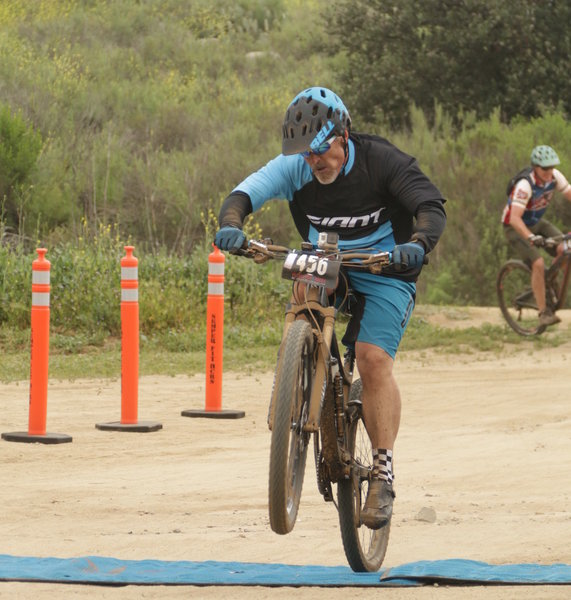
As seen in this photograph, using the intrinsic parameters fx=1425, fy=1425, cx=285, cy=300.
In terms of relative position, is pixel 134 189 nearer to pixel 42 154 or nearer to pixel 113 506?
pixel 42 154

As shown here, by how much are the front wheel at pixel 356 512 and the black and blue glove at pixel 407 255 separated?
72cm

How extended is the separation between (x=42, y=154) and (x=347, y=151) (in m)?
18.3

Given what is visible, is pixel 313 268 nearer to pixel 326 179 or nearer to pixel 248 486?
pixel 326 179

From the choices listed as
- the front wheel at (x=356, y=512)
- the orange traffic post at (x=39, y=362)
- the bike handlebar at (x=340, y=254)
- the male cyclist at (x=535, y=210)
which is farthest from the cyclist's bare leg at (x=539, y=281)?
the bike handlebar at (x=340, y=254)

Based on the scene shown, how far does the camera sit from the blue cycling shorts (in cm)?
580

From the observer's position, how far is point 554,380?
1316 centimetres

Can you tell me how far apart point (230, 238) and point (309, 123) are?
543 millimetres

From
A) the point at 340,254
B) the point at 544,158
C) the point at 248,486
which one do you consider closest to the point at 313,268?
the point at 340,254

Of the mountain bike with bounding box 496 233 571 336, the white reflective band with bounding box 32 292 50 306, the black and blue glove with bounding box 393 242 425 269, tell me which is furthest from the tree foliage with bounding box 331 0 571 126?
the black and blue glove with bounding box 393 242 425 269

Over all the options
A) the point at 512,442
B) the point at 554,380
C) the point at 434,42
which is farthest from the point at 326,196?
the point at 434,42

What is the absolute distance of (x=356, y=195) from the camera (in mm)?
5805

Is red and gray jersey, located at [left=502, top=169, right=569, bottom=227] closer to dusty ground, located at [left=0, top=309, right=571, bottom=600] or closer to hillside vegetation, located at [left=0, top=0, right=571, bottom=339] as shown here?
dusty ground, located at [left=0, top=309, right=571, bottom=600]

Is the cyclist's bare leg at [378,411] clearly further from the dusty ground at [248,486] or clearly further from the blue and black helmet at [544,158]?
the blue and black helmet at [544,158]

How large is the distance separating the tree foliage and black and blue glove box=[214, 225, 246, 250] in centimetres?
2290
